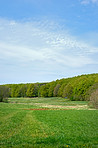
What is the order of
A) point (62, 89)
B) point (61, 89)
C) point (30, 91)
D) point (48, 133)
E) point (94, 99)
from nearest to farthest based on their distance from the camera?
point (48, 133), point (94, 99), point (61, 89), point (62, 89), point (30, 91)

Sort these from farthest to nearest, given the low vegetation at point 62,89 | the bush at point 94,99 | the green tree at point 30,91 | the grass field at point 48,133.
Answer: the green tree at point 30,91, the low vegetation at point 62,89, the bush at point 94,99, the grass field at point 48,133

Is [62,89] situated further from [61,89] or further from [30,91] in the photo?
[30,91]

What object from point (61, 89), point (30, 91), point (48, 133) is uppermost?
point (61, 89)

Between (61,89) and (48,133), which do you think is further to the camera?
(61,89)

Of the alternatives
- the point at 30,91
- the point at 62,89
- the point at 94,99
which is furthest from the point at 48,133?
the point at 30,91

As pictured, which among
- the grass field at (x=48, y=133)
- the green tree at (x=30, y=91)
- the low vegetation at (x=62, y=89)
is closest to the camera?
the grass field at (x=48, y=133)

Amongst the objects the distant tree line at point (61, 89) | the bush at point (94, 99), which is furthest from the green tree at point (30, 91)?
the bush at point (94, 99)

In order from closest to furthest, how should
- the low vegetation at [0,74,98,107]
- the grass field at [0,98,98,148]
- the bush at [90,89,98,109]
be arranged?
the grass field at [0,98,98,148]
the bush at [90,89,98,109]
the low vegetation at [0,74,98,107]

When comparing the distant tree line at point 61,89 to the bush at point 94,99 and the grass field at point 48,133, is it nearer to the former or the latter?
the bush at point 94,99

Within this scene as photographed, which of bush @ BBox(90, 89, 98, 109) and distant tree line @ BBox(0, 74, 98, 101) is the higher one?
distant tree line @ BBox(0, 74, 98, 101)

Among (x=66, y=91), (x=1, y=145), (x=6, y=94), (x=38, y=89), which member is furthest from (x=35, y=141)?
(x=38, y=89)

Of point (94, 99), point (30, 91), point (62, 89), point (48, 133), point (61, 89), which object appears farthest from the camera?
point (30, 91)

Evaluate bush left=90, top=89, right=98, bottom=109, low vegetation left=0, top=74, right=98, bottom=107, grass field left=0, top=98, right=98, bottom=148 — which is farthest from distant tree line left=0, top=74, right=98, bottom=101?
grass field left=0, top=98, right=98, bottom=148

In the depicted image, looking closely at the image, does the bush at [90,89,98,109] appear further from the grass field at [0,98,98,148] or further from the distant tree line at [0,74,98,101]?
the distant tree line at [0,74,98,101]
